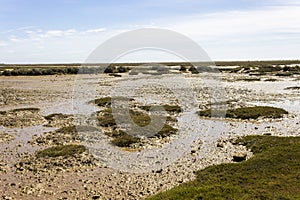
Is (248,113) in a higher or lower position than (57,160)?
higher

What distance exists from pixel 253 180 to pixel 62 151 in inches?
438

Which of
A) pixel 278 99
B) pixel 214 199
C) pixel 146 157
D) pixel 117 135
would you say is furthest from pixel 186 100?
pixel 214 199

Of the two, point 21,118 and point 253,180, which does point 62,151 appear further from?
point 21,118

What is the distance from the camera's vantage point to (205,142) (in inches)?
894

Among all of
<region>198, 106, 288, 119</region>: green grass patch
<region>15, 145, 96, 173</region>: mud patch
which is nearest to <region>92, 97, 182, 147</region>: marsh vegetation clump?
<region>15, 145, 96, 173</region>: mud patch

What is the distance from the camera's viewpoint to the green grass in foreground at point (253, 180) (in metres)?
13.1

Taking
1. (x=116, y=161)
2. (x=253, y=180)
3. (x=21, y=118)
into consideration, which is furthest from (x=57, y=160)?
(x=21, y=118)

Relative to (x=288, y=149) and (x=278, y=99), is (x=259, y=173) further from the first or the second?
(x=278, y=99)

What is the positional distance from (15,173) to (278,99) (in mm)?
37087

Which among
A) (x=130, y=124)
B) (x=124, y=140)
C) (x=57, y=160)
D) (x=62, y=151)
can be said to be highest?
(x=130, y=124)

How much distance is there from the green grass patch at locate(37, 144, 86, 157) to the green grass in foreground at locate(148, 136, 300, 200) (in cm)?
773

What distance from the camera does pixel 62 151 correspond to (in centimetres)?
2002

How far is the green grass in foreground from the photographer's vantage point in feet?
42.9

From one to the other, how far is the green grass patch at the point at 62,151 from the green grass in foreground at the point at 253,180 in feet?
25.3
